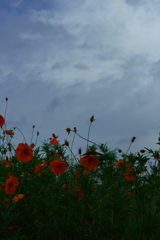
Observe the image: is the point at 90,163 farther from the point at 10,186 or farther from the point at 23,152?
the point at 10,186

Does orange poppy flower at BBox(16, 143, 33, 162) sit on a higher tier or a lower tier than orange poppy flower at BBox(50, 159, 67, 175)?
higher

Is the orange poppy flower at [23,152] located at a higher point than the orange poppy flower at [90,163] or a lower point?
higher

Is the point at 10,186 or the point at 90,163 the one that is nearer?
the point at 90,163

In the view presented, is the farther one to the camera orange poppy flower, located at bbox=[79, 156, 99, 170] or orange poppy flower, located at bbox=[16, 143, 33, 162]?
orange poppy flower, located at bbox=[16, 143, 33, 162]

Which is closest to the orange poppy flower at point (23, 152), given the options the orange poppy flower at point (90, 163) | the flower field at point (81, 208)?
the flower field at point (81, 208)

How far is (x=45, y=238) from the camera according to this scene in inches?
124

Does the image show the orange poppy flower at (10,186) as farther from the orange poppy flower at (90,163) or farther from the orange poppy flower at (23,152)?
the orange poppy flower at (90,163)

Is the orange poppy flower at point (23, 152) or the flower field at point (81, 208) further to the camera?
the orange poppy flower at point (23, 152)

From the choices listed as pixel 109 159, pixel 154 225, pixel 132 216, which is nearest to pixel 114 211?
pixel 132 216

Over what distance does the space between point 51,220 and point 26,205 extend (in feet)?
1.70

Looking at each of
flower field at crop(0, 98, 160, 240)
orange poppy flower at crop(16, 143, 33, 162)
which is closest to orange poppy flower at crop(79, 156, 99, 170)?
flower field at crop(0, 98, 160, 240)

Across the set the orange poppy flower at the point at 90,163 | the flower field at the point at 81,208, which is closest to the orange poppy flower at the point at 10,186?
the flower field at the point at 81,208

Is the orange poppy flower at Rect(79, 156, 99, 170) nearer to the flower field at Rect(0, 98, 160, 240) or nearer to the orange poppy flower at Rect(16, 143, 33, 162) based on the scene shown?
the flower field at Rect(0, 98, 160, 240)

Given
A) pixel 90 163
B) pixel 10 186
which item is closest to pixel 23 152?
pixel 10 186
